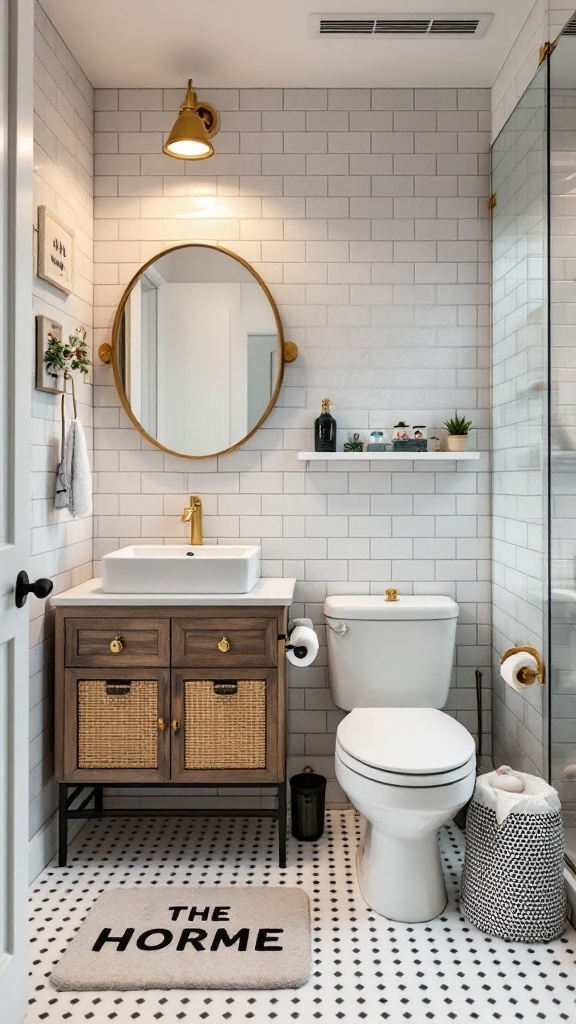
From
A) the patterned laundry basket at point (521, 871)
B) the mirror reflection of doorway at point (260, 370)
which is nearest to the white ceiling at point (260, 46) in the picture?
the mirror reflection of doorway at point (260, 370)

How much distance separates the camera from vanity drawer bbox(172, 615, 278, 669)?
8.11 feet

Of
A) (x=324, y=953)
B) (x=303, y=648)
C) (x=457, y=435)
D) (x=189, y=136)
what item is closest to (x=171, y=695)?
(x=303, y=648)

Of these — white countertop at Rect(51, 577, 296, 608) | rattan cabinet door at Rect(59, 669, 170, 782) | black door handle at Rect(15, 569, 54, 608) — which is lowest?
Result: rattan cabinet door at Rect(59, 669, 170, 782)

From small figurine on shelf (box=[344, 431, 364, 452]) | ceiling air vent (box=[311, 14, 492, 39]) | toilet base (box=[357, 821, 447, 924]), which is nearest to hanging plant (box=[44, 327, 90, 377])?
small figurine on shelf (box=[344, 431, 364, 452])

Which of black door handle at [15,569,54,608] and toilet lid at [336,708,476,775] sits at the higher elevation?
black door handle at [15,569,54,608]

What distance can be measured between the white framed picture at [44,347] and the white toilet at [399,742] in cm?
123

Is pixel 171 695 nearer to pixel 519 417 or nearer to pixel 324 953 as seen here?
pixel 324 953

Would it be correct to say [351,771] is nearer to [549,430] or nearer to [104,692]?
[104,692]

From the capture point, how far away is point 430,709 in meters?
2.53

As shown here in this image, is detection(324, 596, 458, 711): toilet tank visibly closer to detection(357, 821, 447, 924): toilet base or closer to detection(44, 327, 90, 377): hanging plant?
detection(357, 821, 447, 924): toilet base

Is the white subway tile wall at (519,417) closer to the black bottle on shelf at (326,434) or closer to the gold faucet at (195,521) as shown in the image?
the black bottle on shelf at (326,434)

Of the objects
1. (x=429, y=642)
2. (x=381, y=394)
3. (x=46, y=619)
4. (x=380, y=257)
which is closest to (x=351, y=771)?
(x=429, y=642)

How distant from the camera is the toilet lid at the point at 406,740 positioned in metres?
2.09

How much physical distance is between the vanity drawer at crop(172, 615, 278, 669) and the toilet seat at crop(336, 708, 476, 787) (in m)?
0.35
